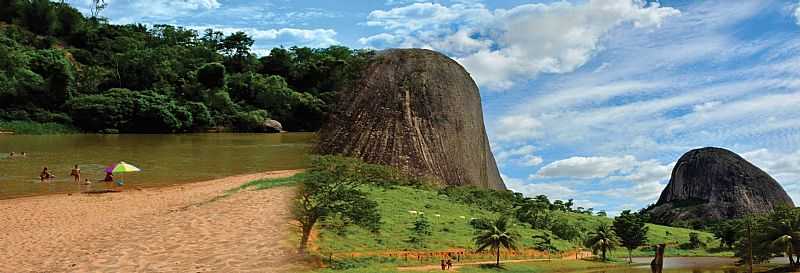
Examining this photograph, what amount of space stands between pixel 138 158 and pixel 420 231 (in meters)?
16.1

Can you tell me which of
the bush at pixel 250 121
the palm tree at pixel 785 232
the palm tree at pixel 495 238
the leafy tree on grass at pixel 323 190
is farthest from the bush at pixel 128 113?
the palm tree at pixel 785 232

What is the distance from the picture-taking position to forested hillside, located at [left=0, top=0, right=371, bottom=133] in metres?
50.1

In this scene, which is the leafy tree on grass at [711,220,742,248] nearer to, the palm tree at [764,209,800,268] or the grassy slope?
the palm tree at [764,209,800,268]

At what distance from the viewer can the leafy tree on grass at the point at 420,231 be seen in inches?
832

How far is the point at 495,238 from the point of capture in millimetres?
23109

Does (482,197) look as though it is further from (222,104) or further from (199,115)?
(222,104)

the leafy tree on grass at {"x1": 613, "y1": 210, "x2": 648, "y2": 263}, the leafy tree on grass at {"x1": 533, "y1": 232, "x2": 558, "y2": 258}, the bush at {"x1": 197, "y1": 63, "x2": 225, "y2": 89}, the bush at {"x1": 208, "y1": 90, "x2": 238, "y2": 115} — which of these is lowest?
the leafy tree on grass at {"x1": 613, "y1": 210, "x2": 648, "y2": 263}

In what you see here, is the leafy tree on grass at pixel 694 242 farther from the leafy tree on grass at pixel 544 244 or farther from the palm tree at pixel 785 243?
the leafy tree on grass at pixel 544 244

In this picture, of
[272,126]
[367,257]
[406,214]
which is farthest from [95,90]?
[367,257]

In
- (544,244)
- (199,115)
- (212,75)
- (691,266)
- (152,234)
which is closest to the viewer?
(152,234)

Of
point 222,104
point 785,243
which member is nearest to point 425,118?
point 785,243

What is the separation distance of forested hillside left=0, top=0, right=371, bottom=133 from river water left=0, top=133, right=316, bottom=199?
16.2ft

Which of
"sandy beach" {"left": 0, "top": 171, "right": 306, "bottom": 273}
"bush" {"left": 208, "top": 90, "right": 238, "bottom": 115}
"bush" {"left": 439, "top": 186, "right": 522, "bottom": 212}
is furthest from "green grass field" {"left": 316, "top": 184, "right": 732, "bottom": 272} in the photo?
"bush" {"left": 208, "top": 90, "right": 238, "bottom": 115}

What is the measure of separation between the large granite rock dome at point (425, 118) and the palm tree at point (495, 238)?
5.82m
